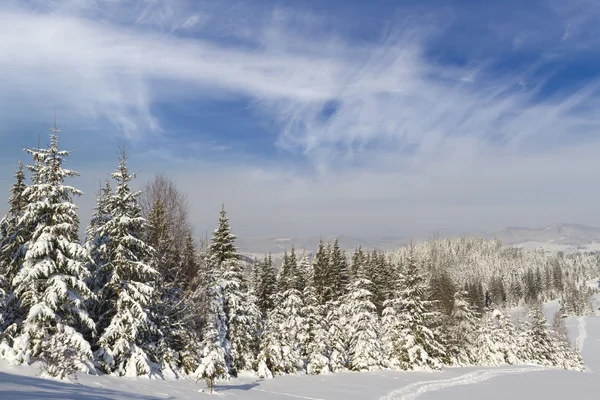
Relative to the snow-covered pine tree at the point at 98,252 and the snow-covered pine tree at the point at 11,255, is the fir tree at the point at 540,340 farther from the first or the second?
the snow-covered pine tree at the point at 11,255

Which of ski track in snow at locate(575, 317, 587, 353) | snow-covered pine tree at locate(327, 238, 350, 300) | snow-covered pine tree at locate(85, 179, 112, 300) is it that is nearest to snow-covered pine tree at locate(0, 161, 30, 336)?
snow-covered pine tree at locate(85, 179, 112, 300)

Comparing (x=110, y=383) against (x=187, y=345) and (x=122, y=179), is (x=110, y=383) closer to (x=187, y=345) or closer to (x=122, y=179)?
(x=187, y=345)

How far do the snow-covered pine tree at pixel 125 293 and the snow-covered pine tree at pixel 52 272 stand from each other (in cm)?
153

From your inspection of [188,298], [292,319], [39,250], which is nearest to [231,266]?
[188,298]

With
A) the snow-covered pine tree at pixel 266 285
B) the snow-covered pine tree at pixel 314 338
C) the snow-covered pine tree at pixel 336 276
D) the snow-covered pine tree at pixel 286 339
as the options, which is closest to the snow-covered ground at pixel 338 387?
the snow-covered pine tree at pixel 286 339

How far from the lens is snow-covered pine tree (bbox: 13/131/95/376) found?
17.4m

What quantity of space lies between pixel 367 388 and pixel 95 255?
18627 millimetres

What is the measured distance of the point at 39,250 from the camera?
1819 cm

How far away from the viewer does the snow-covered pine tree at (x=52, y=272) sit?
57.1ft

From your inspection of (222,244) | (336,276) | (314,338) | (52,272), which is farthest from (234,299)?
(336,276)

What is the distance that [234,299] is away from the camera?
2895cm

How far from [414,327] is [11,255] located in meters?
33.7

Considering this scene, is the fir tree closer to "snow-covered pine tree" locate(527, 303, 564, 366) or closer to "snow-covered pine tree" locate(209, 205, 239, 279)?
"snow-covered pine tree" locate(527, 303, 564, 366)

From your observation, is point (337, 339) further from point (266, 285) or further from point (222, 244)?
point (222, 244)
